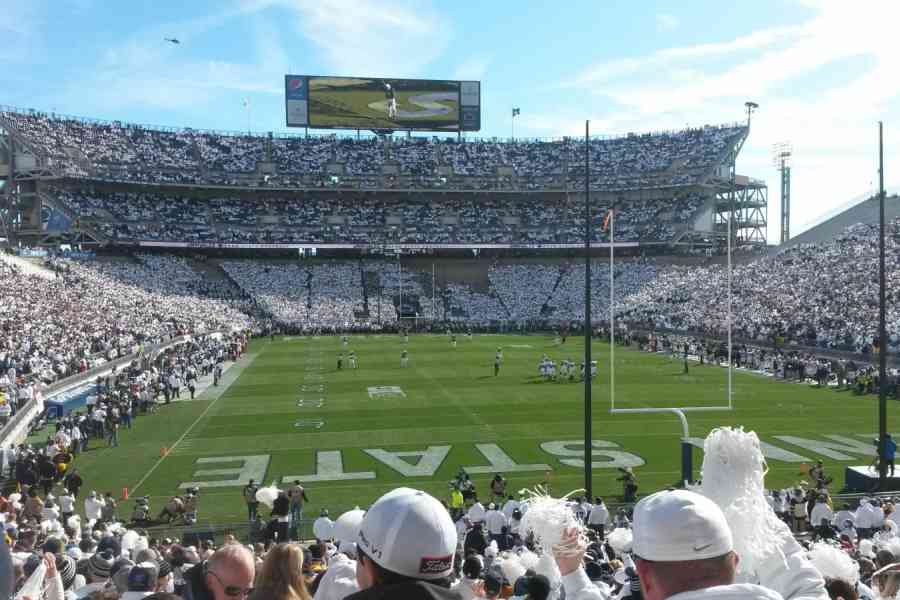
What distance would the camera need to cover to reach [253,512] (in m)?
14.6

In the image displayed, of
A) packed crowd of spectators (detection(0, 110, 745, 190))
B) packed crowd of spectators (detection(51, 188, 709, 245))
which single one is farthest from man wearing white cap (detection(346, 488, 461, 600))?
packed crowd of spectators (detection(0, 110, 745, 190))

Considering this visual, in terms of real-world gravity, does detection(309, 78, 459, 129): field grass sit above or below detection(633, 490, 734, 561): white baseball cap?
above

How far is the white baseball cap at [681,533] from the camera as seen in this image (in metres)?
2.11

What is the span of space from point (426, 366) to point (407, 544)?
34.2 meters

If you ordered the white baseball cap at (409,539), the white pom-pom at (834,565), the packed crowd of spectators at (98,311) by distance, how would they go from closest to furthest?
the white baseball cap at (409,539) < the white pom-pom at (834,565) < the packed crowd of spectators at (98,311)

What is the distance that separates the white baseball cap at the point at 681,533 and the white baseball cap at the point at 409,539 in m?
0.53

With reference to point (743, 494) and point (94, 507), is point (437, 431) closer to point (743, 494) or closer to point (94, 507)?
point (94, 507)

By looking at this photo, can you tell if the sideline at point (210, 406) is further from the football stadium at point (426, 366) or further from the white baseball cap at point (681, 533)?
the white baseball cap at point (681, 533)

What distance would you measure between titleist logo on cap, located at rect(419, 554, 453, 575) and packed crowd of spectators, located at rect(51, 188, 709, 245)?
64717 mm

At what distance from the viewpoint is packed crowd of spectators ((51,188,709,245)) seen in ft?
213

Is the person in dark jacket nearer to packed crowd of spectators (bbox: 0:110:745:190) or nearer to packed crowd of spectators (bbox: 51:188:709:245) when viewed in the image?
packed crowd of spectators (bbox: 51:188:709:245)

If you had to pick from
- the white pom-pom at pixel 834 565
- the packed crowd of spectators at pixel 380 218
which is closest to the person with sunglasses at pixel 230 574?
the white pom-pom at pixel 834 565

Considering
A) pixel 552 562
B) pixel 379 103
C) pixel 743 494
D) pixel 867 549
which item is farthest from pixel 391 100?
pixel 743 494

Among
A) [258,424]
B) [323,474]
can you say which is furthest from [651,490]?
[258,424]
